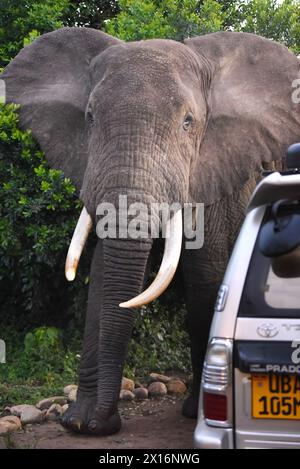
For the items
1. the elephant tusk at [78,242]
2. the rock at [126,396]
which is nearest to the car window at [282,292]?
the elephant tusk at [78,242]

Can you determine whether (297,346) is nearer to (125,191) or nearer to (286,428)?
(286,428)

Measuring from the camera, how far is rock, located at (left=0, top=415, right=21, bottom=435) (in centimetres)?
652

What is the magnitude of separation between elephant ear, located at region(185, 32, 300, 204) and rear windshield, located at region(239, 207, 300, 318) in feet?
10.1

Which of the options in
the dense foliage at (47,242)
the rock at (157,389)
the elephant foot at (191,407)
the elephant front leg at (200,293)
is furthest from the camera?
the dense foliage at (47,242)

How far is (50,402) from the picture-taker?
7324 millimetres

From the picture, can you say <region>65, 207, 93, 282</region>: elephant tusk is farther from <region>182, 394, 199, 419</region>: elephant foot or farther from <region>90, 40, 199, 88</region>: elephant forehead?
<region>182, 394, 199, 419</region>: elephant foot

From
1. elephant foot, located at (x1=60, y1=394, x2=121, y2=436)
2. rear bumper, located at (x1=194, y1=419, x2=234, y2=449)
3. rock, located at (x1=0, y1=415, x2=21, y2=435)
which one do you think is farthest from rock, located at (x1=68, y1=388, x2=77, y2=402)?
rear bumper, located at (x1=194, y1=419, x2=234, y2=449)

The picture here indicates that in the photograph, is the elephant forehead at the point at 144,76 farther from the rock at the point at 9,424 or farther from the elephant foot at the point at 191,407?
the rock at the point at 9,424

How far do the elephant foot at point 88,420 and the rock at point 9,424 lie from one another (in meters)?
0.35

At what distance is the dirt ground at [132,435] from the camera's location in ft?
20.4

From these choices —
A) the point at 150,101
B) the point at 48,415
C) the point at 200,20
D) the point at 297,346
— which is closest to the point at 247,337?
the point at 297,346

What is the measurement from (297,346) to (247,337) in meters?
0.20

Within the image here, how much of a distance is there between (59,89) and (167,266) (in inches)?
84.1

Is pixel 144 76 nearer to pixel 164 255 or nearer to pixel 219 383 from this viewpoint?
pixel 164 255
